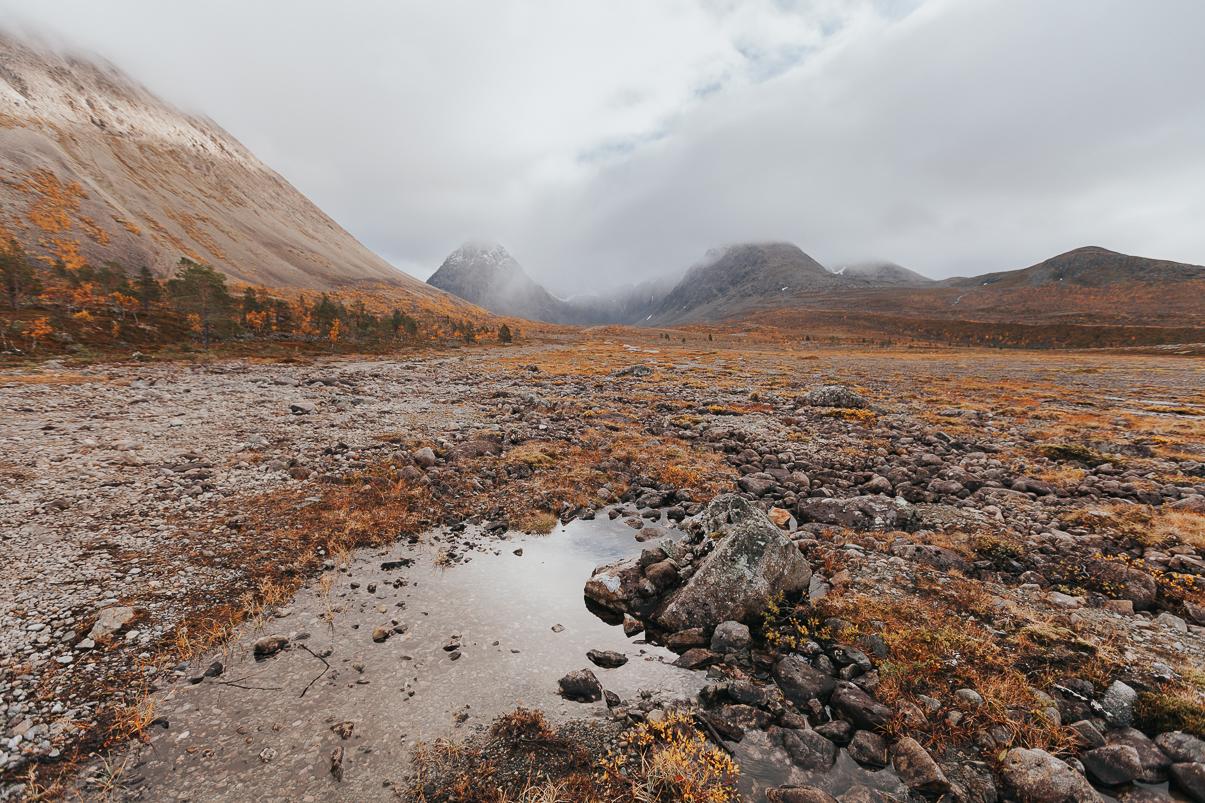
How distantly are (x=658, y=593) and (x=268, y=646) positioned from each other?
331 inches

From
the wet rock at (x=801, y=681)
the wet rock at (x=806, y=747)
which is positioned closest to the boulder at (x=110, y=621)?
the wet rock at (x=806, y=747)

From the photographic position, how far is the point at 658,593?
1141 centimetres

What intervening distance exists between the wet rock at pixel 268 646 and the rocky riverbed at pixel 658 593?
186 millimetres

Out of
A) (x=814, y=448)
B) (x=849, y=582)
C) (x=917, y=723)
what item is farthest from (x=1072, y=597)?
(x=814, y=448)

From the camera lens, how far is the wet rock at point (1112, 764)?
250 inches

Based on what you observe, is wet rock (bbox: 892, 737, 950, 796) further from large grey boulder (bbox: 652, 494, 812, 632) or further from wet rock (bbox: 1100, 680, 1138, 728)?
large grey boulder (bbox: 652, 494, 812, 632)

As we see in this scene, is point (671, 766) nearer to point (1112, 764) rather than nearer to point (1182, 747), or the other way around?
point (1112, 764)

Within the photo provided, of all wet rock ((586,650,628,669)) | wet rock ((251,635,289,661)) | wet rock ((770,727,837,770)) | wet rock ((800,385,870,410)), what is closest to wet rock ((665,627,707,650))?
wet rock ((586,650,628,669))

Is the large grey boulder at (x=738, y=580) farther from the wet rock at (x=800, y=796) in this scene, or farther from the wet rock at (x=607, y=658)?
the wet rock at (x=800, y=796)

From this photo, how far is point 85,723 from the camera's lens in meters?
7.17

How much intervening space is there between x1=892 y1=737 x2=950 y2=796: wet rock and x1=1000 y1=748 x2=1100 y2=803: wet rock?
895 millimetres

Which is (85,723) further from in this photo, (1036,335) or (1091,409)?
(1036,335)

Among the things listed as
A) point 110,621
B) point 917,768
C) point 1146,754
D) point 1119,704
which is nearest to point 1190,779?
point 1146,754

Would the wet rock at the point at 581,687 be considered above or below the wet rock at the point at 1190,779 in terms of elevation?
below
